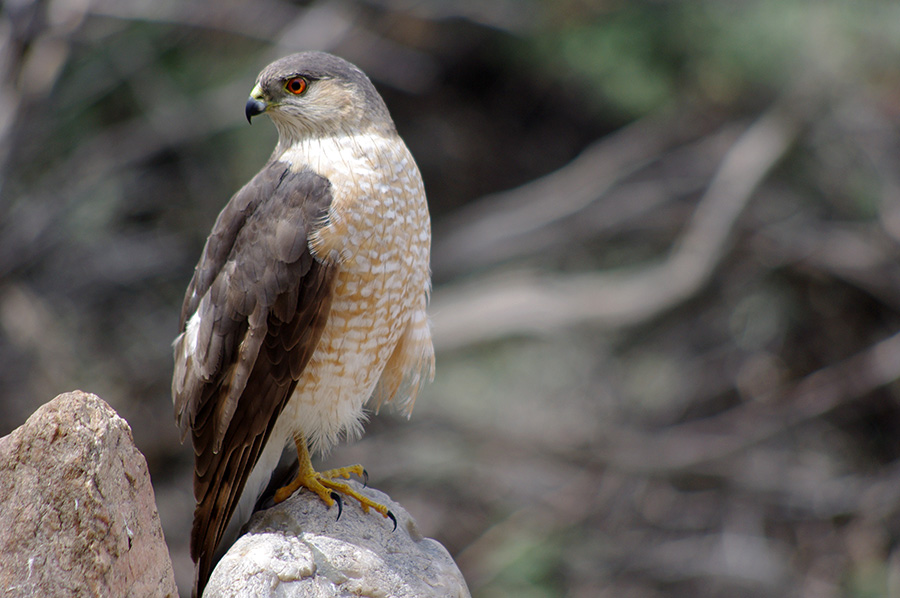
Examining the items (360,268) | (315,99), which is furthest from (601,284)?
(360,268)

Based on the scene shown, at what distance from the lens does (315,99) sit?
3.28m

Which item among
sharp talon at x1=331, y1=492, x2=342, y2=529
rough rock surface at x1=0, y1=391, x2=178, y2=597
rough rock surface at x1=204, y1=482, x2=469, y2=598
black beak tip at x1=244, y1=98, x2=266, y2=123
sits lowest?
rough rock surface at x1=204, y1=482, x2=469, y2=598

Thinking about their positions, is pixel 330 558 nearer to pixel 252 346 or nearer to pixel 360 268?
pixel 252 346

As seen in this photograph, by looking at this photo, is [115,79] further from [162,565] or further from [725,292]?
[162,565]

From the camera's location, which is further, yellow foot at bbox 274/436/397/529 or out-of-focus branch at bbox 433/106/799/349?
out-of-focus branch at bbox 433/106/799/349

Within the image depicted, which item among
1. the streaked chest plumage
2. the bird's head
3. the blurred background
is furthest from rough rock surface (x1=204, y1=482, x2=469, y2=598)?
the blurred background

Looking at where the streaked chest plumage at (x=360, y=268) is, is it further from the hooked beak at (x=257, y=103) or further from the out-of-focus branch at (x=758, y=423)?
the out-of-focus branch at (x=758, y=423)

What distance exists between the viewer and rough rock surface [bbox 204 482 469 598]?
8.90 feet

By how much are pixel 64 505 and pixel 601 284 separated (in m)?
6.24

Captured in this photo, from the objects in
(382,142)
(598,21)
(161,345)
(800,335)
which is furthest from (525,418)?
(382,142)

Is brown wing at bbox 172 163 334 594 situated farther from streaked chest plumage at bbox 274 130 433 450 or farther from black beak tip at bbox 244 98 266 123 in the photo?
black beak tip at bbox 244 98 266 123

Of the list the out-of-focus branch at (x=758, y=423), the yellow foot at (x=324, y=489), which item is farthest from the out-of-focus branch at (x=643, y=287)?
the yellow foot at (x=324, y=489)

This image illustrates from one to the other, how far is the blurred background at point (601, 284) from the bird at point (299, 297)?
4.20 m

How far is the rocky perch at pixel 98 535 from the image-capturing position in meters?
2.38
